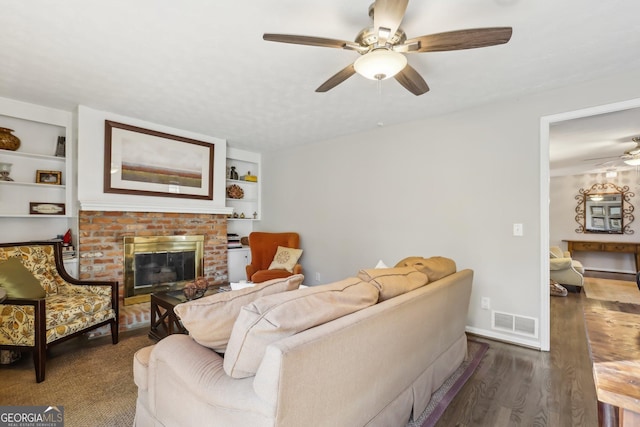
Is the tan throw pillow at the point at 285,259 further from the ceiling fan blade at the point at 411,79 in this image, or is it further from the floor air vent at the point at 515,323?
the ceiling fan blade at the point at 411,79

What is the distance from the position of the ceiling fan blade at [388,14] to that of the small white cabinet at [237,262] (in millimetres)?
3914

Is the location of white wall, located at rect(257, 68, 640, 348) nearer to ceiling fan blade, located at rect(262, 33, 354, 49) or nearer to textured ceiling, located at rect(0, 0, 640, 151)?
textured ceiling, located at rect(0, 0, 640, 151)

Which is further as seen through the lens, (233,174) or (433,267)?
(233,174)

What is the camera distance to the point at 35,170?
11.2ft

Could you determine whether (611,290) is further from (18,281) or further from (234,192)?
(18,281)

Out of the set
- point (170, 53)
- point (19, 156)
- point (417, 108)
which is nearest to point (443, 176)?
point (417, 108)

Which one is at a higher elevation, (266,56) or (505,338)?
(266,56)

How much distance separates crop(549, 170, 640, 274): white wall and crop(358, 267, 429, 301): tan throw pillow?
7189mm

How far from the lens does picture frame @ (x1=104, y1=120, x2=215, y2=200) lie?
140 inches

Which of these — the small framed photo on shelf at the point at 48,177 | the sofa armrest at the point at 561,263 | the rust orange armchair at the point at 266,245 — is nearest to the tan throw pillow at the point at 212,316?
the rust orange armchair at the point at 266,245

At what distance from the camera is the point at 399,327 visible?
5.05 feet

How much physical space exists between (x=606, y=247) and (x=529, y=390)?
635 cm

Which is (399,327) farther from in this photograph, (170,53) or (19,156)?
(19,156)
